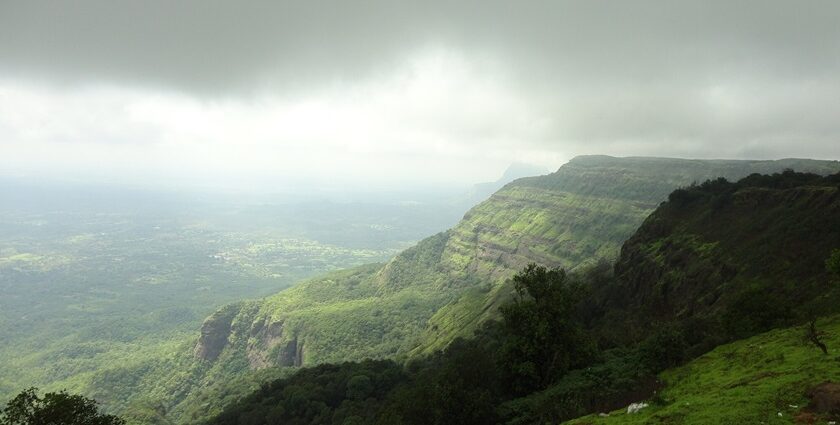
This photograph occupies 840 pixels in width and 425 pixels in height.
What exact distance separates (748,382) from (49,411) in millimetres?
54821

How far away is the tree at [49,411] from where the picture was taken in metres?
36.3

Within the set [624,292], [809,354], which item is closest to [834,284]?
[809,354]

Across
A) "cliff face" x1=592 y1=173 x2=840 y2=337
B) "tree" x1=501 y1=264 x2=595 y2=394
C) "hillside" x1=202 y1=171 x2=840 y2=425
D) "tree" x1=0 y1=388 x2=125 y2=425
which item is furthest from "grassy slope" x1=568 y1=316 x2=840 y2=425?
"tree" x1=0 y1=388 x2=125 y2=425

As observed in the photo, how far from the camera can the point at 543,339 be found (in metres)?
53.2

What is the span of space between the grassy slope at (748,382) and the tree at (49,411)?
4239 centimetres

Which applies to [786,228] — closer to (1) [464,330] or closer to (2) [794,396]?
(2) [794,396]

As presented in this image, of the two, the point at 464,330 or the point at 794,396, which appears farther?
the point at 464,330

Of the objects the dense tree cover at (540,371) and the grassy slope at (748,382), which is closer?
the grassy slope at (748,382)

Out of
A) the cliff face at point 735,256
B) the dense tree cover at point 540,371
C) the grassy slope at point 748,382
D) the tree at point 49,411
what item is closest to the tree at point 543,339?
the dense tree cover at point 540,371

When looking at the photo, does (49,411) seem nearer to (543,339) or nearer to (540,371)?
(543,339)

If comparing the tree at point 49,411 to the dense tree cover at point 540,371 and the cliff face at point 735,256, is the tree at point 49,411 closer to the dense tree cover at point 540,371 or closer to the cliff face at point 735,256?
the dense tree cover at point 540,371

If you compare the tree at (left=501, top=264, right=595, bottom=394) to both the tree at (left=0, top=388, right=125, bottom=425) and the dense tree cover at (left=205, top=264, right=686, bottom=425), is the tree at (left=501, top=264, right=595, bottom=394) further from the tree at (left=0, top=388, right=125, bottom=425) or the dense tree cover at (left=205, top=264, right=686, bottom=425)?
the tree at (left=0, top=388, right=125, bottom=425)

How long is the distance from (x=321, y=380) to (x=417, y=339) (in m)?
79.7

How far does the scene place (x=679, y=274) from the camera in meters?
80.1
